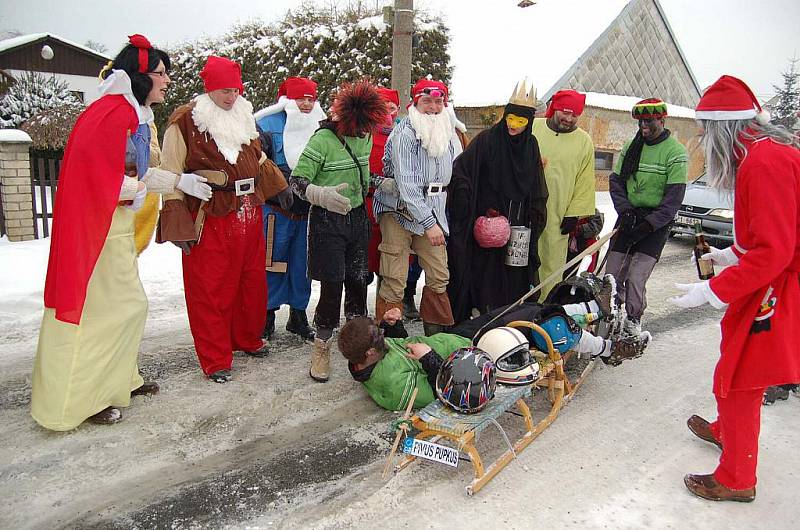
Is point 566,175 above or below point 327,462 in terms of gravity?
above

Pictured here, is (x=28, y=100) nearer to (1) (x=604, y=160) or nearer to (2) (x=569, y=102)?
(1) (x=604, y=160)

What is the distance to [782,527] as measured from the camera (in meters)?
2.89

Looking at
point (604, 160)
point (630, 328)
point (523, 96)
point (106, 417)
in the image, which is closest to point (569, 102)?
point (523, 96)

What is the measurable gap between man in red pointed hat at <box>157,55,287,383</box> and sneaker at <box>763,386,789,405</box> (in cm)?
381

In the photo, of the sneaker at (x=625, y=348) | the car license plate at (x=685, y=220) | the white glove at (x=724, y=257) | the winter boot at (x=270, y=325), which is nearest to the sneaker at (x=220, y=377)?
the winter boot at (x=270, y=325)

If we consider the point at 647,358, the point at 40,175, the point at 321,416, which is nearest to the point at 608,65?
the point at 647,358

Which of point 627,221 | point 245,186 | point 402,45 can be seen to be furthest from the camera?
point 402,45

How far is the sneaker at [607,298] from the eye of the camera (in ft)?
14.6

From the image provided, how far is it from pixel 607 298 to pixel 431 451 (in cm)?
218

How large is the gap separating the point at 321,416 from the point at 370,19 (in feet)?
33.8

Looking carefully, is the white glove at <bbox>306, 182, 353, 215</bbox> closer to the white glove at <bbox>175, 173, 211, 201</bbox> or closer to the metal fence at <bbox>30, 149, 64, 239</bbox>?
the white glove at <bbox>175, 173, 211, 201</bbox>

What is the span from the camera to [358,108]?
420 cm

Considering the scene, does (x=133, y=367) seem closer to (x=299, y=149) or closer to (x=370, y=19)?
(x=299, y=149)

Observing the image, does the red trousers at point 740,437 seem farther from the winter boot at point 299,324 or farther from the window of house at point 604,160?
the window of house at point 604,160
